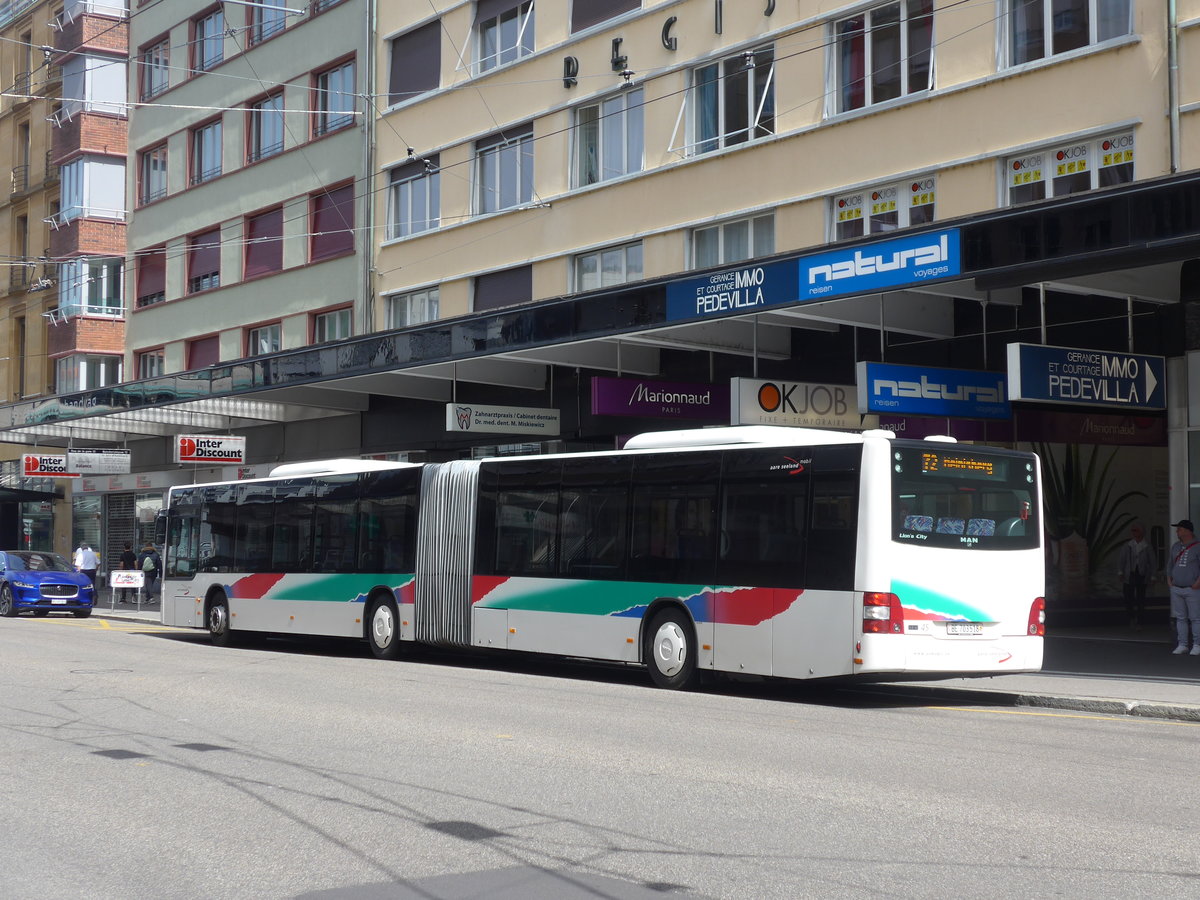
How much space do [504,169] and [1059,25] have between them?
13.0m

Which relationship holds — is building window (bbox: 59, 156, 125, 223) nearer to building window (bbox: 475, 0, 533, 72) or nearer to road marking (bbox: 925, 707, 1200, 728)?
building window (bbox: 475, 0, 533, 72)

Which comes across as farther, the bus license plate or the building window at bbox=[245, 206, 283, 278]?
the building window at bbox=[245, 206, 283, 278]

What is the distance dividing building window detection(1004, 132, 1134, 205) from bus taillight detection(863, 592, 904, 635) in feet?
25.3

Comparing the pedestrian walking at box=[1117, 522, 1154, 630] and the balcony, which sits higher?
the balcony

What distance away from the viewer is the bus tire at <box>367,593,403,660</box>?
20469 millimetres

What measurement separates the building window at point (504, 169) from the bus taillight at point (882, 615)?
17357 millimetres

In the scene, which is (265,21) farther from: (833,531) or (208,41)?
(833,531)

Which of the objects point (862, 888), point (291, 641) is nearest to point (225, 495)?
point (291, 641)

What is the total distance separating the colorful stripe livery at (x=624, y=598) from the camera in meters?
15.0

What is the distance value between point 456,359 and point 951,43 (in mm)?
9463

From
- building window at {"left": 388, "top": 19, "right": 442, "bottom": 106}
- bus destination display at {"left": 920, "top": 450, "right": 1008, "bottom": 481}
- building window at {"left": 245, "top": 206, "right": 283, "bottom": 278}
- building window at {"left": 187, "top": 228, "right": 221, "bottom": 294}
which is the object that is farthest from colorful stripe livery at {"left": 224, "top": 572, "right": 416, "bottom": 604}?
building window at {"left": 187, "top": 228, "right": 221, "bottom": 294}

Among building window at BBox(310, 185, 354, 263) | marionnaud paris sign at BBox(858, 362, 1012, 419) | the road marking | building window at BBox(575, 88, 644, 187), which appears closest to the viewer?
the road marking

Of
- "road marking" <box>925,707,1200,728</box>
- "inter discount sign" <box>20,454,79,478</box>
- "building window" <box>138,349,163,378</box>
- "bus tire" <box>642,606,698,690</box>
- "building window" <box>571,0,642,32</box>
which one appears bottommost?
"road marking" <box>925,707,1200,728</box>

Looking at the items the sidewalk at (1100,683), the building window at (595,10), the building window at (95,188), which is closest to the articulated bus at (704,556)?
the sidewalk at (1100,683)
